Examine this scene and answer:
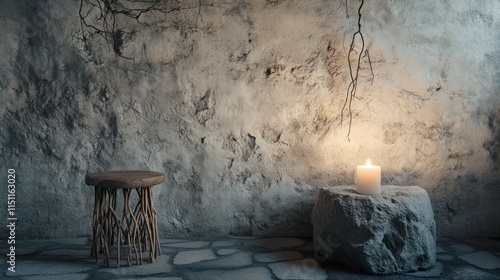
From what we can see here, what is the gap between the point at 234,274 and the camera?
2590 mm

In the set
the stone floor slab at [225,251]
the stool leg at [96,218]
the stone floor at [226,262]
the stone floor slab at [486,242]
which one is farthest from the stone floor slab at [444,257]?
the stool leg at [96,218]

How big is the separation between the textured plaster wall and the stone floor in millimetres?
265

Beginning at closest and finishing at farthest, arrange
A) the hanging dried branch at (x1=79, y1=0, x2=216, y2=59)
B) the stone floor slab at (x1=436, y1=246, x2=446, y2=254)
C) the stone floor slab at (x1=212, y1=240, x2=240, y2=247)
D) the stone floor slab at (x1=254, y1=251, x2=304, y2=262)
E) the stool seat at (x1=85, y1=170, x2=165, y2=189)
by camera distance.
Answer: the stool seat at (x1=85, y1=170, x2=165, y2=189) < the stone floor slab at (x1=254, y1=251, x2=304, y2=262) < the stone floor slab at (x1=436, y1=246, x2=446, y2=254) < the stone floor slab at (x1=212, y1=240, x2=240, y2=247) < the hanging dried branch at (x1=79, y1=0, x2=216, y2=59)

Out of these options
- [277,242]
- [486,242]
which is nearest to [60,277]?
[277,242]

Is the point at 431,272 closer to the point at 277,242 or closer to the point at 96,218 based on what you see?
the point at 277,242

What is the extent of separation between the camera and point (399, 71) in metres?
3.47

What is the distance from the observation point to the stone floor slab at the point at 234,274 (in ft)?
8.30

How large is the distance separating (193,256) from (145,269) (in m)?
0.37

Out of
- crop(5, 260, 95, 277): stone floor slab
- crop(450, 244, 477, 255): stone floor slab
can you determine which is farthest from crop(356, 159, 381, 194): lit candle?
crop(5, 260, 95, 277): stone floor slab

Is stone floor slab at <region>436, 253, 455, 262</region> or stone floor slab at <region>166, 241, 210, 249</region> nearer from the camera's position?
stone floor slab at <region>436, 253, 455, 262</region>

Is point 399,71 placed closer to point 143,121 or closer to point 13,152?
point 143,121

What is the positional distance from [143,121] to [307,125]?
1.24 metres

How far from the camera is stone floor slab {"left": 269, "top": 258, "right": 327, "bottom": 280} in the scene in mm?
2562

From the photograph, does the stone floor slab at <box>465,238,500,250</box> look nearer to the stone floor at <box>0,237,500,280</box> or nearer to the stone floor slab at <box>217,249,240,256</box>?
the stone floor at <box>0,237,500,280</box>
